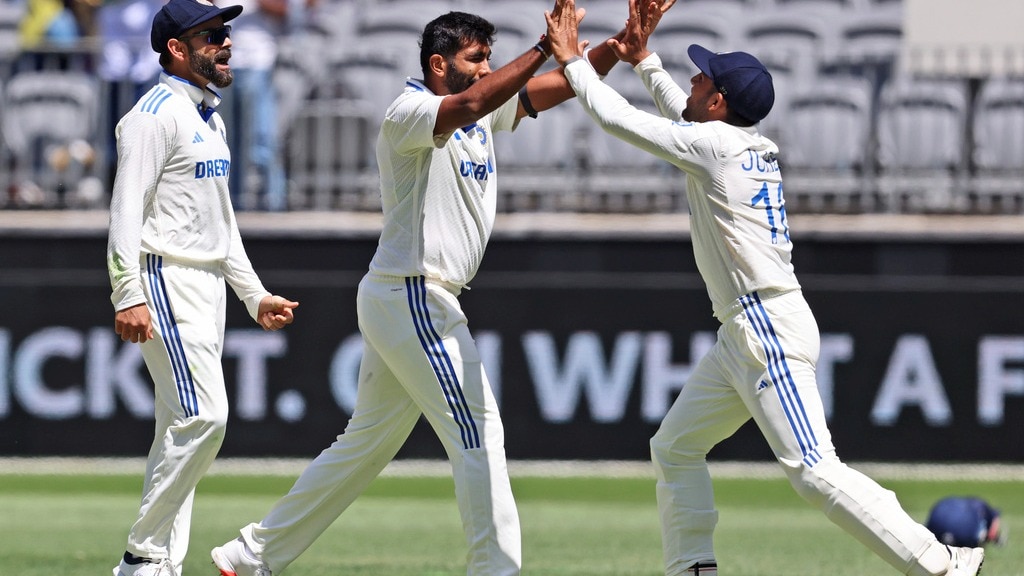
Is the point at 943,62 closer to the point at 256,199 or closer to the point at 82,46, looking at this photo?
the point at 256,199

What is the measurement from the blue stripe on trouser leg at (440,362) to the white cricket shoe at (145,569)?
1291 mm

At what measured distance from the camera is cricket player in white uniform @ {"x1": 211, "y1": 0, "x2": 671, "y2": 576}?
17.5ft

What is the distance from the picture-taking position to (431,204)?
18.2 ft

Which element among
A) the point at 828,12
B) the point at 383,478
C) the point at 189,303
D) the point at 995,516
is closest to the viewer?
the point at 189,303

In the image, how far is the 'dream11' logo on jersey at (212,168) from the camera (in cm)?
592

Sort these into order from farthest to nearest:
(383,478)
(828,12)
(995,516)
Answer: (828,12) → (383,478) → (995,516)

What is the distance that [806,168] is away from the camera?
11.6 m

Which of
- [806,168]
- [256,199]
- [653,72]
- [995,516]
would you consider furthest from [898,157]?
[653,72]

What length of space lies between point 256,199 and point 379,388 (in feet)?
19.9

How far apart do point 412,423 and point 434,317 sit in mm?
607

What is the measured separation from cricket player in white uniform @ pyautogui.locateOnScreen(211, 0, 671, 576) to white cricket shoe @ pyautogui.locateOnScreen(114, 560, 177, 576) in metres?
0.23

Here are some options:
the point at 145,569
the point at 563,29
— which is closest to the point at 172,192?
the point at 145,569

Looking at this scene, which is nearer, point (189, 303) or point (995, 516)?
point (189, 303)

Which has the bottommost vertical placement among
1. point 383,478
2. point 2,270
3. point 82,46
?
point 383,478
